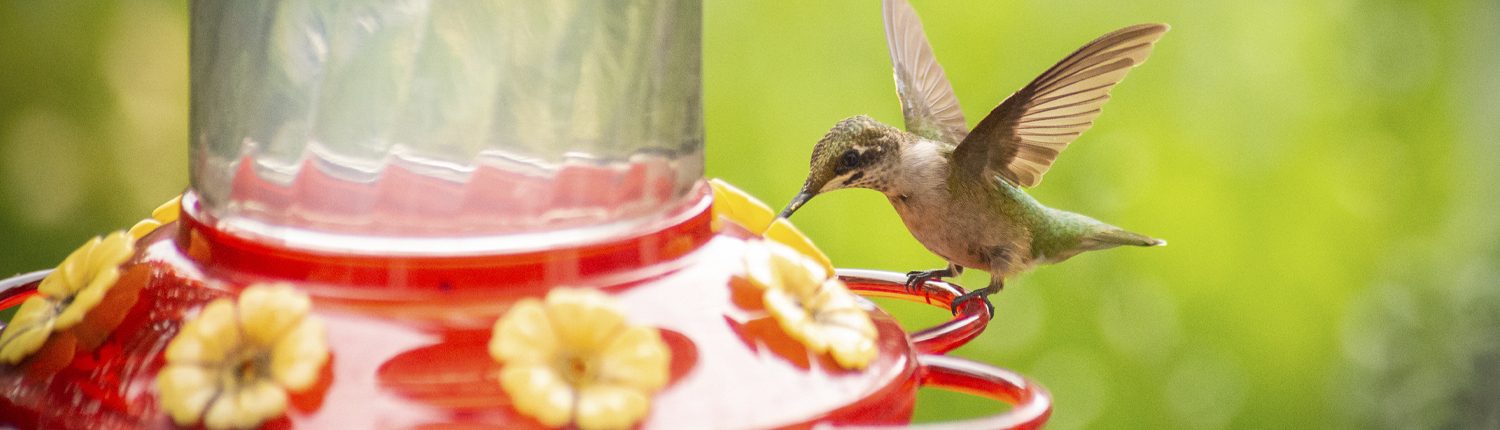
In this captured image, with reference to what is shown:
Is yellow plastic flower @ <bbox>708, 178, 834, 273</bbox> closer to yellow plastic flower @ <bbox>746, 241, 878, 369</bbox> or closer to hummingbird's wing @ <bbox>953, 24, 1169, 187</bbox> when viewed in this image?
yellow plastic flower @ <bbox>746, 241, 878, 369</bbox>

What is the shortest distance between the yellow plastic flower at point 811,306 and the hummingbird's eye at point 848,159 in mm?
886

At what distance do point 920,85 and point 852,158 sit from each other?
56 centimetres

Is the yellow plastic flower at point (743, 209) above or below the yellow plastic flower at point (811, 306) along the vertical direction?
below

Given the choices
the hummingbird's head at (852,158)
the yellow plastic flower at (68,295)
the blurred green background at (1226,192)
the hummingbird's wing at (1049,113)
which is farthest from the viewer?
the blurred green background at (1226,192)

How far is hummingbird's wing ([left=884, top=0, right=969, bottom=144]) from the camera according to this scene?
2.93 metres

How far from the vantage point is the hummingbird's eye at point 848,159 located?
8.09 feet

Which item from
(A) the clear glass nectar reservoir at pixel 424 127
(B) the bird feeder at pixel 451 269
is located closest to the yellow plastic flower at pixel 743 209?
(B) the bird feeder at pixel 451 269

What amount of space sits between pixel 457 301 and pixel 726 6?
2747 mm

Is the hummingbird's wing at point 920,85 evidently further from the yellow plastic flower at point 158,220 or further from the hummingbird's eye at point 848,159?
the yellow plastic flower at point 158,220

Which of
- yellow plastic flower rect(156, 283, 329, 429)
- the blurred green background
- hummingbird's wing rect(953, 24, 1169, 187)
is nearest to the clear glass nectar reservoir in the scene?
yellow plastic flower rect(156, 283, 329, 429)

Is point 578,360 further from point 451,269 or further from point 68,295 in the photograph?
point 68,295

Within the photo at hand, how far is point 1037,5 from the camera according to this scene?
4195mm

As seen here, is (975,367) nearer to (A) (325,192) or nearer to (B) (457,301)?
(B) (457,301)

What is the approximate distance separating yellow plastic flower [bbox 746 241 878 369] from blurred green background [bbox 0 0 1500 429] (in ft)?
8.16
